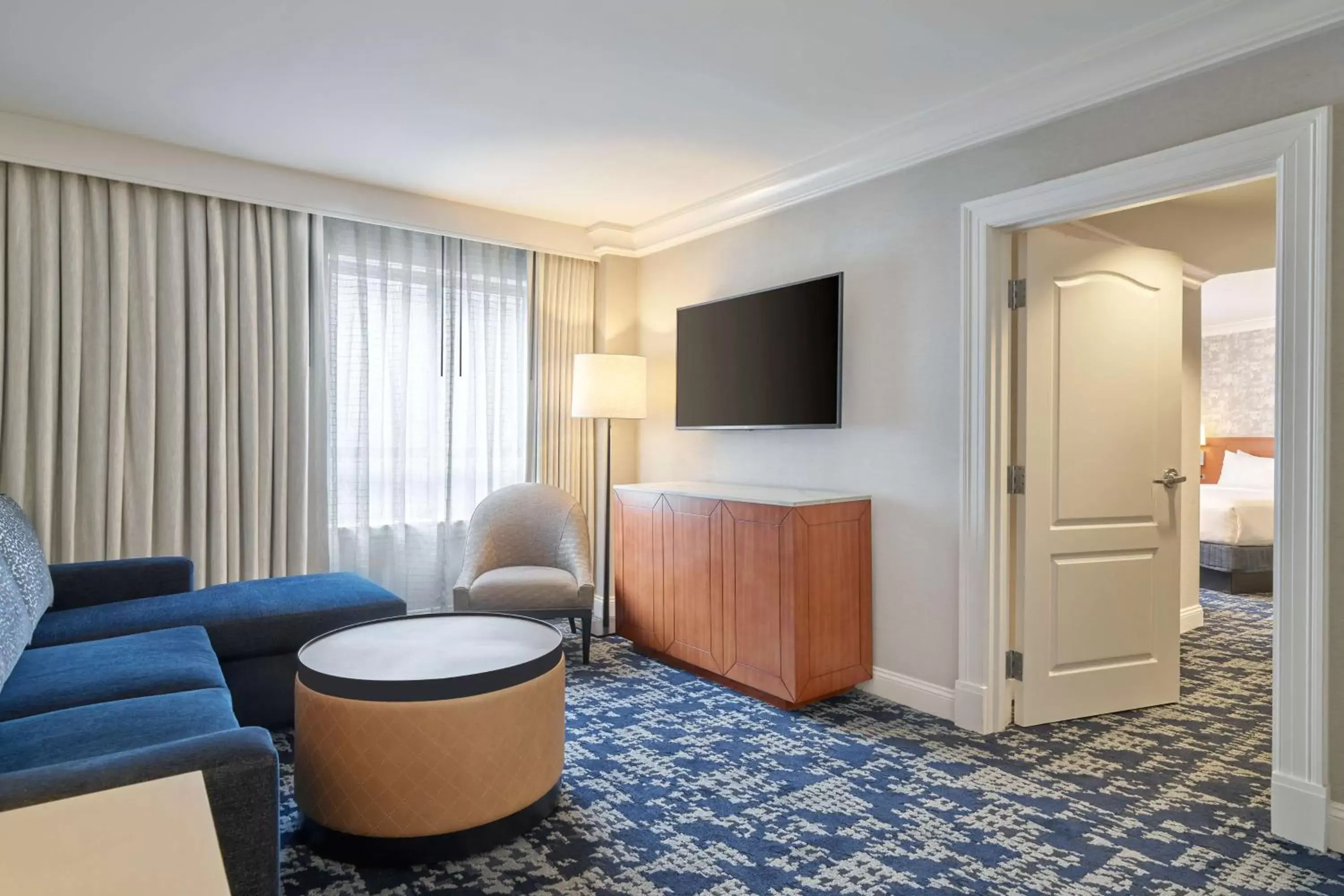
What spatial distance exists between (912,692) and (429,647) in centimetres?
207

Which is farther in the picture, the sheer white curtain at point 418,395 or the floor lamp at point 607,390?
the floor lamp at point 607,390

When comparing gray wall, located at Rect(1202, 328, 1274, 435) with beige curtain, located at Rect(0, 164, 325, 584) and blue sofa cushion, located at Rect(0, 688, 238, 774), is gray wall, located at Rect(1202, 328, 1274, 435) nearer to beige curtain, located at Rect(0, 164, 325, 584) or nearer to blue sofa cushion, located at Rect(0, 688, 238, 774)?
beige curtain, located at Rect(0, 164, 325, 584)

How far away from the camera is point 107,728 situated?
180 cm

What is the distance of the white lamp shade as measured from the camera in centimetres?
441

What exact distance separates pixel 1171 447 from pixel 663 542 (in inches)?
93.2

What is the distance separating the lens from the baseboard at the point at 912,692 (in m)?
3.20

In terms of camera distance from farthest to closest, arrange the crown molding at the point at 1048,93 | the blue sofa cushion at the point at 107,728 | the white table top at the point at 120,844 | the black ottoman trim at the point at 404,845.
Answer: the crown molding at the point at 1048,93, the black ottoman trim at the point at 404,845, the blue sofa cushion at the point at 107,728, the white table top at the point at 120,844

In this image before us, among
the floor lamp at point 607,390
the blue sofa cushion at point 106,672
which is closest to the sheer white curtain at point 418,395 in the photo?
the floor lamp at point 607,390

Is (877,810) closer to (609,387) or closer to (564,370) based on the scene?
(609,387)

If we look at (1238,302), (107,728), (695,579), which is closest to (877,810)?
(695,579)

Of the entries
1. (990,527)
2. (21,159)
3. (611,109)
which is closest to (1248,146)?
(990,527)

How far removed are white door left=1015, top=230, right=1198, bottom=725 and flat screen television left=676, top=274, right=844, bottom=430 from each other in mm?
848

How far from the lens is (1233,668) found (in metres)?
3.91

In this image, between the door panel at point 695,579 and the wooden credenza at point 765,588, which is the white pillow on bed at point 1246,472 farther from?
the door panel at point 695,579
